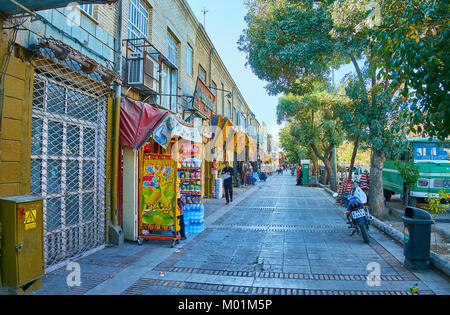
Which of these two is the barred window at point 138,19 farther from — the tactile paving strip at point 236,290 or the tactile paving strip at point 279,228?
the tactile paving strip at point 236,290

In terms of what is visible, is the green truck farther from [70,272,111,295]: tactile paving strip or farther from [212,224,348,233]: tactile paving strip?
[70,272,111,295]: tactile paving strip

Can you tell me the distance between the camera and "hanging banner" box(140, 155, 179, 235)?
24.2ft

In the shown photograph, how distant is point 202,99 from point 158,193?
6772 mm

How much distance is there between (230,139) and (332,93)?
8606 millimetres

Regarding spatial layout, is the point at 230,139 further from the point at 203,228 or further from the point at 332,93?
the point at 203,228

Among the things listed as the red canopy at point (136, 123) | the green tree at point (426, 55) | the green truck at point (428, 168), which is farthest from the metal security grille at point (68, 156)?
the green truck at point (428, 168)

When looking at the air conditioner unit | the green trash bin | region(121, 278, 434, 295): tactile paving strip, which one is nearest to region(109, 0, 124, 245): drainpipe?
the air conditioner unit

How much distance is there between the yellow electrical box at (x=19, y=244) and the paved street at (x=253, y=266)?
38cm

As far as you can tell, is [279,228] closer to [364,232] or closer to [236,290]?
[364,232]

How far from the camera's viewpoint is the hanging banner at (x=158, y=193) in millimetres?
7387

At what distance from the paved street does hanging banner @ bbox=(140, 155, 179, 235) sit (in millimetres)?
538

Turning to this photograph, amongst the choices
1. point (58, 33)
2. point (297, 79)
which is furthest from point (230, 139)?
point (58, 33)

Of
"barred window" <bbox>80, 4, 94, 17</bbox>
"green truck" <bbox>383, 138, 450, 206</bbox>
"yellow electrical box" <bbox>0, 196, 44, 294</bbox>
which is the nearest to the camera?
"yellow electrical box" <bbox>0, 196, 44, 294</bbox>

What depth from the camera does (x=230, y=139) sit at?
20.0 m
